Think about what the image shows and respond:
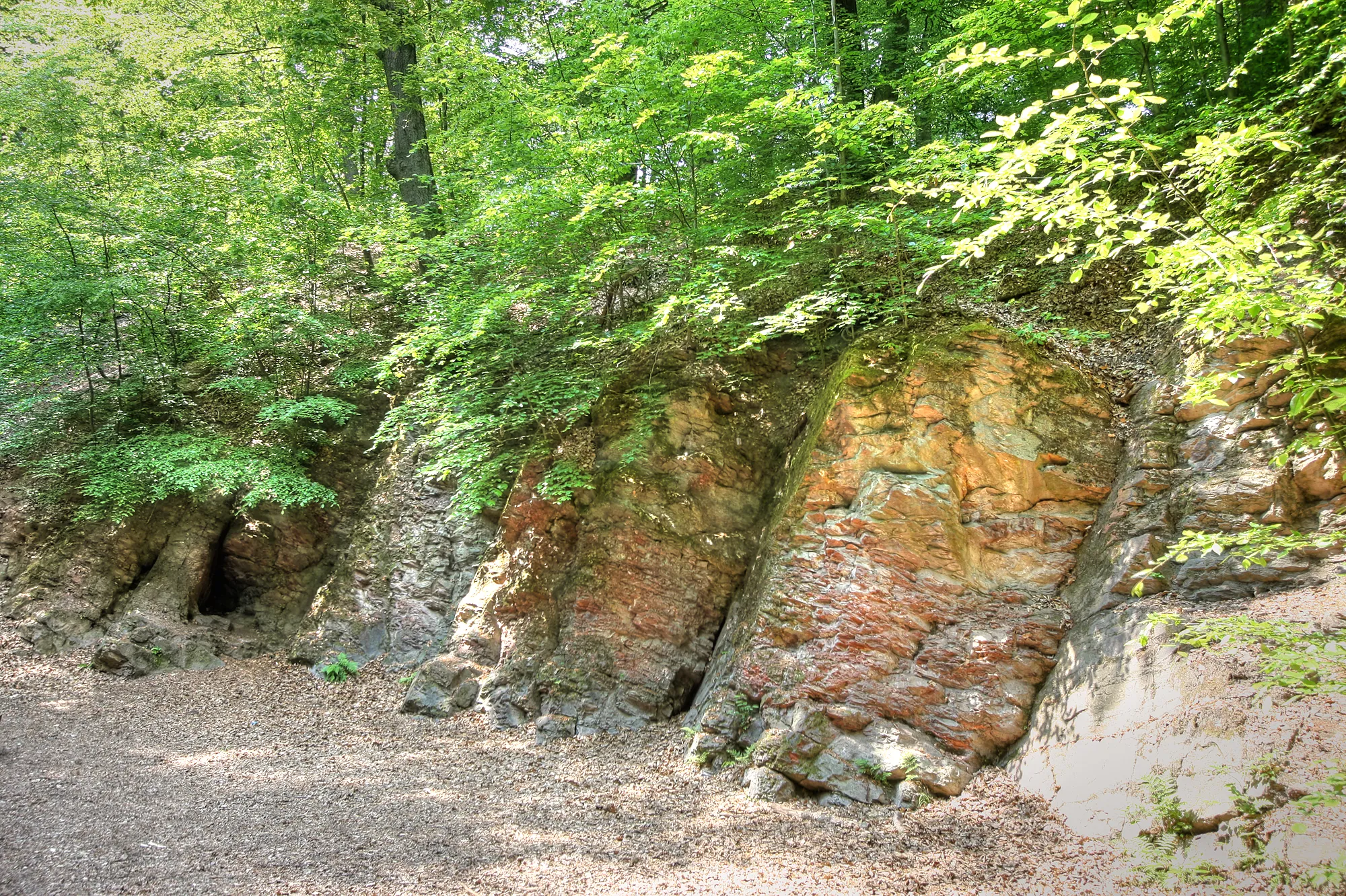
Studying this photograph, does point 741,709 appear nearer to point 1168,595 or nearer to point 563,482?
point 563,482

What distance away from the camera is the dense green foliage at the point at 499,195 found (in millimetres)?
7316

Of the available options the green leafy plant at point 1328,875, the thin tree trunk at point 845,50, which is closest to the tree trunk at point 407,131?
the thin tree trunk at point 845,50

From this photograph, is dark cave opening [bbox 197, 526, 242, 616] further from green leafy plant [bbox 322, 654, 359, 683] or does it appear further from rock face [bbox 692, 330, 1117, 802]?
rock face [bbox 692, 330, 1117, 802]

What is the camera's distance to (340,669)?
34.0 ft

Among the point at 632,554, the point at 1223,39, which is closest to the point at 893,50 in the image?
the point at 1223,39

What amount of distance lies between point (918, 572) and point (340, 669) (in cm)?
825

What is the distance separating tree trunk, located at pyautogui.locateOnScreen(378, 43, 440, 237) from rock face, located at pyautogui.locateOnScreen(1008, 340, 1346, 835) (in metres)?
10.9

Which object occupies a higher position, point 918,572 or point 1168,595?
point 1168,595

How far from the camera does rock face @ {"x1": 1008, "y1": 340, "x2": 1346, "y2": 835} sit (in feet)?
15.1

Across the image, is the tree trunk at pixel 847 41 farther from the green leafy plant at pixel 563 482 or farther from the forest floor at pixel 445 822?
the forest floor at pixel 445 822

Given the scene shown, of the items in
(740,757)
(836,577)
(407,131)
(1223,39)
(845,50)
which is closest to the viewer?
(740,757)

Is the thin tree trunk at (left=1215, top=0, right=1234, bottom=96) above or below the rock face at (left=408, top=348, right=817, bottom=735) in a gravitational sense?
above

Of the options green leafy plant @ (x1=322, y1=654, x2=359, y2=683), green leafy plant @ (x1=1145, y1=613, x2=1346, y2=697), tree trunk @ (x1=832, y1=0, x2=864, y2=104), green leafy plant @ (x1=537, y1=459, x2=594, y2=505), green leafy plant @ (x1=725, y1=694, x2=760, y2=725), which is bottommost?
green leafy plant @ (x1=322, y1=654, x2=359, y2=683)

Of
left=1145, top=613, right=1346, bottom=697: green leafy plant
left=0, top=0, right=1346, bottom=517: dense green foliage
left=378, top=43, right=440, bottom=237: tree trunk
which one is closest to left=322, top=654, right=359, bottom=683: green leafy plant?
left=0, top=0, right=1346, bottom=517: dense green foliage
